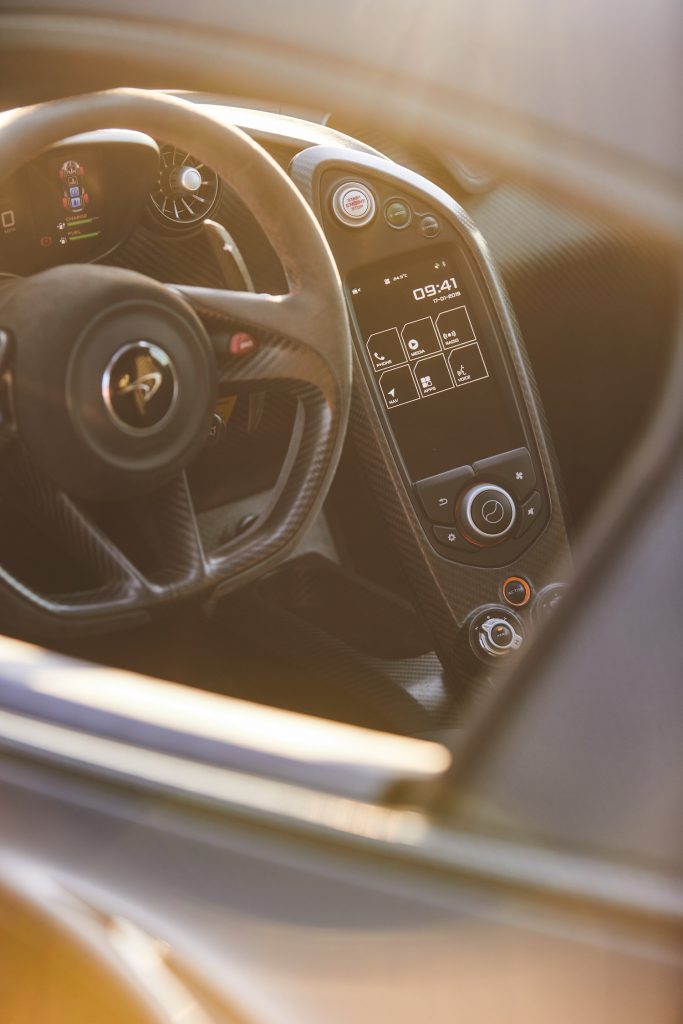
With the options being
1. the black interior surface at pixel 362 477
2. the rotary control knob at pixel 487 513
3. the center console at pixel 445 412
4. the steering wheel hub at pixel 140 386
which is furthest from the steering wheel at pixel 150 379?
the rotary control knob at pixel 487 513

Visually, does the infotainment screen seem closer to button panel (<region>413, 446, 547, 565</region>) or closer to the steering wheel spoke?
button panel (<region>413, 446, 547, 565</region>)

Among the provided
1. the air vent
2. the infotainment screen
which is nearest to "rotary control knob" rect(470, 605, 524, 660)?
the infotainment screen

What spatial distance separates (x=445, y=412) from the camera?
1864 mm

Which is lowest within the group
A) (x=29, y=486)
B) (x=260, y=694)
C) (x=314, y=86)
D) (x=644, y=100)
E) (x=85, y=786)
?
(x=260, y=694)

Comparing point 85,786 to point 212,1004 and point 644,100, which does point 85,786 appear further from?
point 644,100

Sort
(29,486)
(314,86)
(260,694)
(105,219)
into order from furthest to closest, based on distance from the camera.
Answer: (260,694), (105,219), (29,486), (314,86)

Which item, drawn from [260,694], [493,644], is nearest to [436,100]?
[493,644]

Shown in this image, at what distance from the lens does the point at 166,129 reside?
124 centimetres

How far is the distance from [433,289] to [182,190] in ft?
1.49

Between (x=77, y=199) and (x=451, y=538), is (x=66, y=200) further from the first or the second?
(x=451, y=538)

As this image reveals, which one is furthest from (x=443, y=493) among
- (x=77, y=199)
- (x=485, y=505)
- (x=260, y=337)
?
(x=77, y=199)

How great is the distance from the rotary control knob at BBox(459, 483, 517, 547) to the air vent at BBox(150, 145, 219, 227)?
65cm

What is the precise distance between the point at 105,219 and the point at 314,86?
899mm

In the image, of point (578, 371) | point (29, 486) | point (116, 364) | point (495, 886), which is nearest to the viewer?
point (495, 886)
